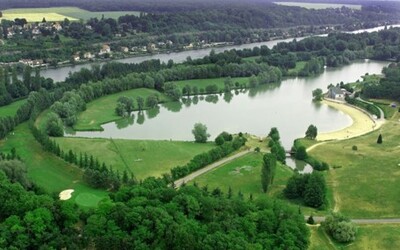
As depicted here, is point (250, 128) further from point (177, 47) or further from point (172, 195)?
point (177, 47)

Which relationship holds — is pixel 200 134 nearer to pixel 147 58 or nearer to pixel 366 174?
pixel 366 174

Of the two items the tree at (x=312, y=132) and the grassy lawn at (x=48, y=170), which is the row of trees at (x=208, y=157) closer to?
the grassy lawn at (x=48, y=170)

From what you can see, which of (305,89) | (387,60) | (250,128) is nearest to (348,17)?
(387,60)

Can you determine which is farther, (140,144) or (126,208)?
(140,144)

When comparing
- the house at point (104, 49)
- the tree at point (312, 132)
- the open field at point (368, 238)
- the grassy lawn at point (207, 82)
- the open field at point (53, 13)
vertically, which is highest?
the open field at point (53, 13)

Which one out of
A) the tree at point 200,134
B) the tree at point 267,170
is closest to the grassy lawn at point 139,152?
the tree at point 200,134

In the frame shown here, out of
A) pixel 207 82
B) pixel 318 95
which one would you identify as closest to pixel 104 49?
pixel 207 82
